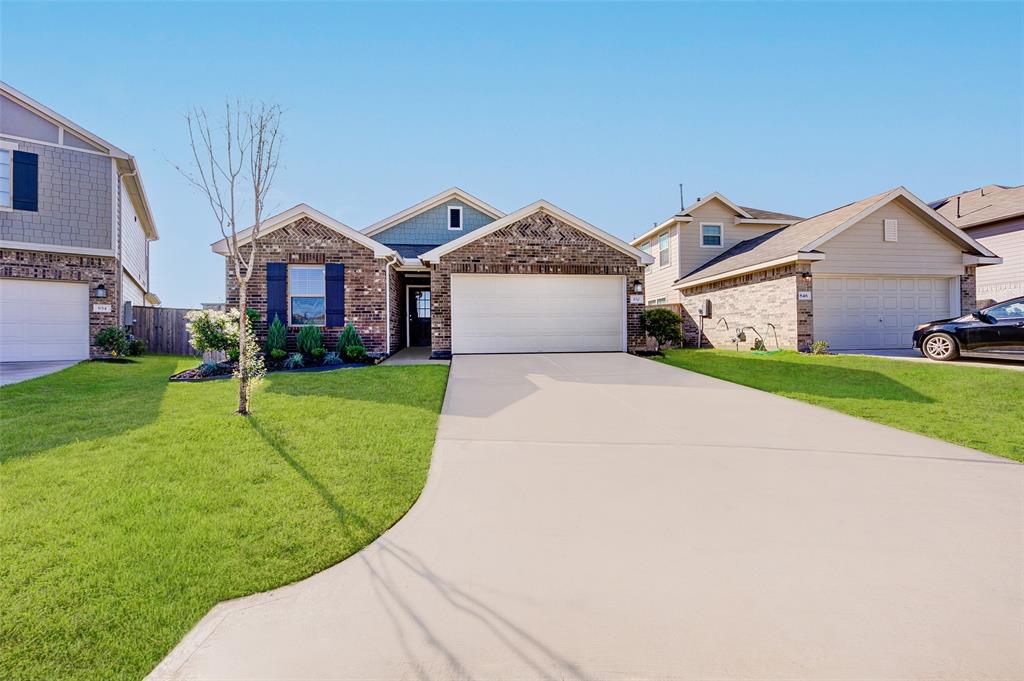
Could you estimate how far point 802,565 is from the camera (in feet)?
8.40

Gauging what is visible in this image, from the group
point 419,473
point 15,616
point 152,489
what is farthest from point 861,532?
point 152,489

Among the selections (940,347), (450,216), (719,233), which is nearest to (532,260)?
(450,216)

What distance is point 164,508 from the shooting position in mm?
3086

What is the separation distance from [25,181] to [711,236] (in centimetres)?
2240

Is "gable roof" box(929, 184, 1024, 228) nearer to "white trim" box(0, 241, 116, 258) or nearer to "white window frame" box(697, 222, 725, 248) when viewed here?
"white window frame" box(697, 222, 725, 248)

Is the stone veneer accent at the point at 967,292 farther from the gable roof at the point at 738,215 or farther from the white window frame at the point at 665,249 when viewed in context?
the white window frame at the point at 665,249

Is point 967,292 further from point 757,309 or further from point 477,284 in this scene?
point 477,284

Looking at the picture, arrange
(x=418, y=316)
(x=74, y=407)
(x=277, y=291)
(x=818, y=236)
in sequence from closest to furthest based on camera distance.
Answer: (x=74, y=407) → (x=277, y=291) → (x=818, y=236) → (x=418, y=316)

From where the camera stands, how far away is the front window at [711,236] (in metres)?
19.6

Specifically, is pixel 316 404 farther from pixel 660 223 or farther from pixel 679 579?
pixel 660 223

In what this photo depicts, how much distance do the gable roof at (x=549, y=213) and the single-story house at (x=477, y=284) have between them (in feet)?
0.09

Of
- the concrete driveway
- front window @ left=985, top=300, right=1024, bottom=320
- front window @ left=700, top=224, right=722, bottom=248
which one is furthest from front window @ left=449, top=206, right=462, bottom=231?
front window @ left=985, top=300, right=1024, bottom=320

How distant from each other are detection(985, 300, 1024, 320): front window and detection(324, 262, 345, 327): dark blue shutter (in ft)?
48.8

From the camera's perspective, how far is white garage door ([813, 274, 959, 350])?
522 inches
